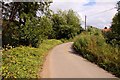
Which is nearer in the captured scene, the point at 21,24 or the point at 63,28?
the point at 21,24

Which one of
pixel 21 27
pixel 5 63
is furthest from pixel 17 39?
pixel 5 63

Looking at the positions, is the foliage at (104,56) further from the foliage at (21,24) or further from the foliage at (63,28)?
the foliage at (63,28)

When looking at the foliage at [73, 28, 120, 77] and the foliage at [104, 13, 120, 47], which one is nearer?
the foliage at [73, 28, 120, 77]

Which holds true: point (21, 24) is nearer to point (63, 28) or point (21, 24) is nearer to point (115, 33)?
point (115, 33)

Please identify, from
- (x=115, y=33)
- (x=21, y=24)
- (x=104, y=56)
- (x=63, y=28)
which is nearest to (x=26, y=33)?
(x=21, y=24)

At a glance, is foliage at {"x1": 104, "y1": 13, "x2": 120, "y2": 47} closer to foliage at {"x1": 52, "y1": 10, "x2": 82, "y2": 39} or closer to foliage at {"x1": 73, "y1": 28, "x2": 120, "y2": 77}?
foliage at {"x1": 73, "y1": 28, "x2": 120, "y2": 77}

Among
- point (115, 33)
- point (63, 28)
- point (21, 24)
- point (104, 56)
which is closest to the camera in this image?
point (104, 56)

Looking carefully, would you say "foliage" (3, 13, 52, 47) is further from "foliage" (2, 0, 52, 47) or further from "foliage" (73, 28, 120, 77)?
"foliage" (73, 28, 120, 77)

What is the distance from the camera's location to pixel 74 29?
200ft

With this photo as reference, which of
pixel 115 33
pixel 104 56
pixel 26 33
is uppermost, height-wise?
pixel 115 33

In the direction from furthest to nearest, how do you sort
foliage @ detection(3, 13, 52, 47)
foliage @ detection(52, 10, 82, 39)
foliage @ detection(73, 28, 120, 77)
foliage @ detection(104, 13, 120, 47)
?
foliage @ detection(52, 10, 82, 39) < foliage @ detection(3, 13, 52, 47) < foliage @ detection(104, 13, 120, 47) < foliage @ detection(73, 28, 120, 77)

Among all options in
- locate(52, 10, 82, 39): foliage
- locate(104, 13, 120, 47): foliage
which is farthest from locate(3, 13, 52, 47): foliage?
locate(52, 10, 82, 39): foliage

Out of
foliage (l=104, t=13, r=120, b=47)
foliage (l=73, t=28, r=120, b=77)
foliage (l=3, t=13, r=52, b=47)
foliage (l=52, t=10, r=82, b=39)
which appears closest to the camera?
foliage (l=73, t=28, r=120, b=77)

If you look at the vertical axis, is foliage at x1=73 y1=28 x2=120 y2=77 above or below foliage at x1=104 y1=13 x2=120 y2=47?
below
